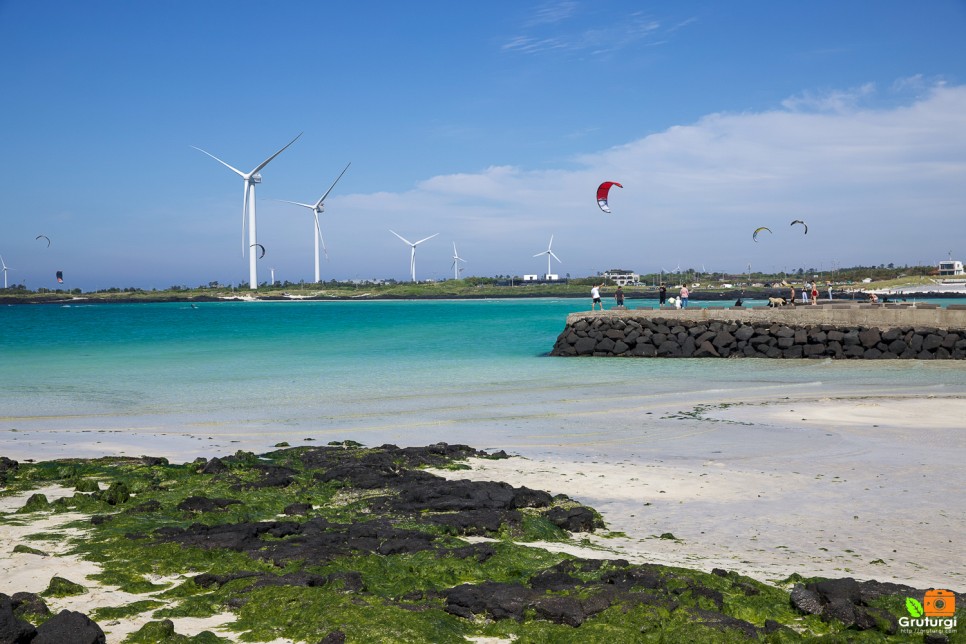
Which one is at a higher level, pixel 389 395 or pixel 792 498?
pixel 792 498

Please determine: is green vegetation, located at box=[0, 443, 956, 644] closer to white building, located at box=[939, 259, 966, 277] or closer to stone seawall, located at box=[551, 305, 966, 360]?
stone seawall, located at box=[551, 305, 966, 360]

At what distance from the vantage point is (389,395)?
24.5 m

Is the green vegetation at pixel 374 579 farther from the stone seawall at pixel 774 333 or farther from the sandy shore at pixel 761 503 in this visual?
the stone seawall at pixel 774 333

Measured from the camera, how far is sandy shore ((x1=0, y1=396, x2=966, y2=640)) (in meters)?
7.70

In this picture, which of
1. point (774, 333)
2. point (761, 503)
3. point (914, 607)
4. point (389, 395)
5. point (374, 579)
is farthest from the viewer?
point (774, 333)

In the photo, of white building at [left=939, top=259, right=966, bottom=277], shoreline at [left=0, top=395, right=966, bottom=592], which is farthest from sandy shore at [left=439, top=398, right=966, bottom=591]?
white building at [left=939, top=259, right=966, bottom=277]

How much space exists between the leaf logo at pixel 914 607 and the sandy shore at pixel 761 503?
0.90 metres

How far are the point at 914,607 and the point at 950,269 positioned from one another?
173m

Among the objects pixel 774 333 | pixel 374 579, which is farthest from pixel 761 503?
pixel 774 333

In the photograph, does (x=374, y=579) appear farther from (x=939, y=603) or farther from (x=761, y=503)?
(x=761, y=503)

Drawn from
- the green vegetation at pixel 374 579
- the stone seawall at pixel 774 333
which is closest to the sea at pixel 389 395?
the stone seawall at pixel 774 333

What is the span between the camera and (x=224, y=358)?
134 feet

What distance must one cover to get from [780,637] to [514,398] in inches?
676

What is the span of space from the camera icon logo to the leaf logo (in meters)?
0.04
